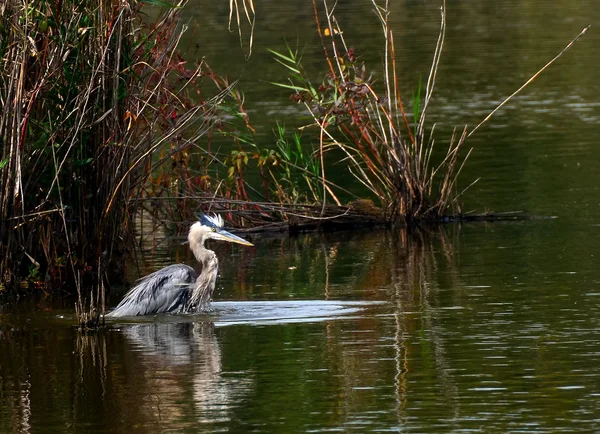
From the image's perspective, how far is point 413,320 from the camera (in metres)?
9.66

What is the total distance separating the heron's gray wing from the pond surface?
12 cm

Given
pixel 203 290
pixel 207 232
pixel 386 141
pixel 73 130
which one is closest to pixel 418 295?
pixel 203 290

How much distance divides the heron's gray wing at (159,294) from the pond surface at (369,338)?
125mm

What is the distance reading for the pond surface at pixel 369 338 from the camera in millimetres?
7320

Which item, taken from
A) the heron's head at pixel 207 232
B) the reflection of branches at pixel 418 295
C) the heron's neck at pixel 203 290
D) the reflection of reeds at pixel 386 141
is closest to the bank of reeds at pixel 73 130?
the heron's head at pixel 207 232

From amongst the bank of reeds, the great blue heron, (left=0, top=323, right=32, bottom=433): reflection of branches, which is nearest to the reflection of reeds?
the bank of reeds

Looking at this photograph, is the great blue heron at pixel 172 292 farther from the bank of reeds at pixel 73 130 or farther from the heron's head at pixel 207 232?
the bank of reeds at pixel 73 130

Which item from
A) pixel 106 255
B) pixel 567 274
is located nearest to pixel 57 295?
pixel 106 255

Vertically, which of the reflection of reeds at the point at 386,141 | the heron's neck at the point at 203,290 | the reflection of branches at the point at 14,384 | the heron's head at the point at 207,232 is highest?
the reflection of reeds at the point at 386,141

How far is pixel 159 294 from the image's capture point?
10.5m

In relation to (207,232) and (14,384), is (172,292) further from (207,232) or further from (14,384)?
(14,384)

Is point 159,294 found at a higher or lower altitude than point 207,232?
lower

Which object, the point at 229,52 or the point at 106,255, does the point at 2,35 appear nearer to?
the point at 106,255

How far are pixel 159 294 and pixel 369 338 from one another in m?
2.02
